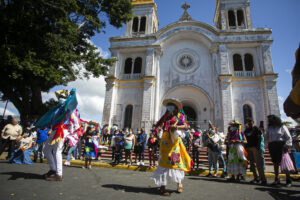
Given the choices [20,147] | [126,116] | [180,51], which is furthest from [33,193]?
[180,51]

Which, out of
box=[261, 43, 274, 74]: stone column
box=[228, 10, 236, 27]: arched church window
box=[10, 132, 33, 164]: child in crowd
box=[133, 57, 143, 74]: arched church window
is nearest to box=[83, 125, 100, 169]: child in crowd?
box=[10, 132, 33, 164]: child in crowd

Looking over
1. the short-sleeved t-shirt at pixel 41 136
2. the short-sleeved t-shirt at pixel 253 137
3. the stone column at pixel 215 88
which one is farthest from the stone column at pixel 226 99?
the short-sleeved t-shirt at pixel 41 136

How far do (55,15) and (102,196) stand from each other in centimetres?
1184

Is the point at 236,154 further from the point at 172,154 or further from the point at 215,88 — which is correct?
the point at 215,88

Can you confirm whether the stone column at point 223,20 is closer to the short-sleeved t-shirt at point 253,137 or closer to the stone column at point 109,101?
the stone column at point 109,101

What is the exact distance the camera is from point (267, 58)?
580 inches

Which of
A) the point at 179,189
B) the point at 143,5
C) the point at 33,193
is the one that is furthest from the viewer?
the point at 143,5

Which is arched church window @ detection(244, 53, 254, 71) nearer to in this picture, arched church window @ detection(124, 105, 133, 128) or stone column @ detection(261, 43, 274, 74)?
stone column @ detection(261, 43, 274, 74)

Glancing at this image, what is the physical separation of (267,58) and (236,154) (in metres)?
14.2

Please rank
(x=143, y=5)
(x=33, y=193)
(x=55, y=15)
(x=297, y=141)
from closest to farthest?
(x=33, y=193) < (x=297, y=141) < (x=55, y=15) < (x=143, y=5)

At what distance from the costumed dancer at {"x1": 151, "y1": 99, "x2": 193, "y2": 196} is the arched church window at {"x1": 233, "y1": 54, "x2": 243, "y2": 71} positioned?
15.4 m

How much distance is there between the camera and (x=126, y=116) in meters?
15.9

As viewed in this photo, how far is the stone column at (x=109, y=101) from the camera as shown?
597 inches

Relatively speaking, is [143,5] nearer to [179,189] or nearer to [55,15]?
[55,15]
